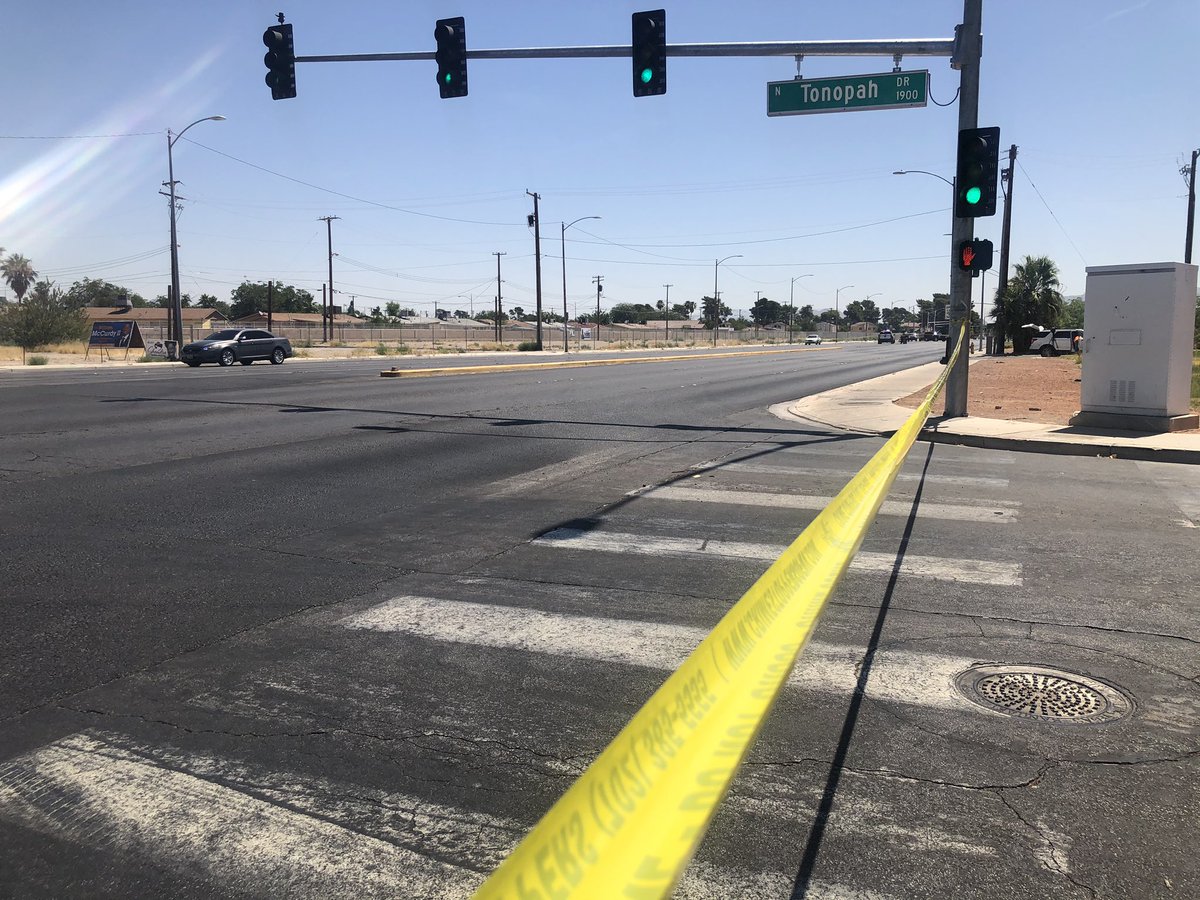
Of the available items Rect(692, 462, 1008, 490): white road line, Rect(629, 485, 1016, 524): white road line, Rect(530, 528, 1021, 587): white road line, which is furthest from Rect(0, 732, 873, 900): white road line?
Rect(692, 462, 1008, 490): white road line

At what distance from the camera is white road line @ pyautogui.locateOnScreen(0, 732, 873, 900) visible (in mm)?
2836

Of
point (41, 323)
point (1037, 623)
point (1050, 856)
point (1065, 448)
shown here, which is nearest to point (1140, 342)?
point (1065, 448)

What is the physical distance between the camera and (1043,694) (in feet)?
14.0

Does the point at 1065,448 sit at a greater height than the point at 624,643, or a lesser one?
greater

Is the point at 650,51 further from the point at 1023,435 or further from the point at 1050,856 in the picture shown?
the point at 1050,856

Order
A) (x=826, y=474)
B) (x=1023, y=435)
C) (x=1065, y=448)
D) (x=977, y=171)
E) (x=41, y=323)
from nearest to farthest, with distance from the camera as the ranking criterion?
1. (x=826, y=474)
2. (x=1065, y=448)
3. (x=1023, y=435)
4. (x=977, y=171)
5. (x=41, y=323)

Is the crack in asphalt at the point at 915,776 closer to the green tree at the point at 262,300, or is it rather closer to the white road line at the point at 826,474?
the white road line at the point at 826,474

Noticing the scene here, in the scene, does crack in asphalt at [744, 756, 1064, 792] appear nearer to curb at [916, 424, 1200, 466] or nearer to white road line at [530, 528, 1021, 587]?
white road line at [530, 528, 1021, 587]

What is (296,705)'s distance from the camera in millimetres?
4156

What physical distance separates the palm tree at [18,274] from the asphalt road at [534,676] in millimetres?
150664

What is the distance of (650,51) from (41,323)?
6319 cm

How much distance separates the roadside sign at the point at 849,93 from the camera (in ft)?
52.0

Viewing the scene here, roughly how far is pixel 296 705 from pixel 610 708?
54.1 inches

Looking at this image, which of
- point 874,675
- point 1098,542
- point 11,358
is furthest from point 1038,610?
point 11,358
